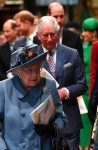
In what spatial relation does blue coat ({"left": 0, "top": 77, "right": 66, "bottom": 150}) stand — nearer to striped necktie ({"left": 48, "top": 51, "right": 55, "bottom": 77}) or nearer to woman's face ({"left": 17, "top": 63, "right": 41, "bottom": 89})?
woman's face ({"left": 17, "top": 63, "right": 41, "bottom": 89})

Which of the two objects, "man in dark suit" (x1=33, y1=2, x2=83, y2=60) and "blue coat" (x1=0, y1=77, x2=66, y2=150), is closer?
"blue coat" (x1=0, y1=77, x2=66, y2=150)

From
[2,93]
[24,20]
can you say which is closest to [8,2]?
[24,20]

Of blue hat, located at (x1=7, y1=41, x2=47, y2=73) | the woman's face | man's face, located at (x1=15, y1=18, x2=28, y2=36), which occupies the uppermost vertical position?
blue hat, located at (x1=7, y1=41, x2=47, y2=73)

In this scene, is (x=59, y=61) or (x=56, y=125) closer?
(x=56, y=125)

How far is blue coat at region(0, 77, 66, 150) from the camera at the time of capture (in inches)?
219

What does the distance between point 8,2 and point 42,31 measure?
13558mm

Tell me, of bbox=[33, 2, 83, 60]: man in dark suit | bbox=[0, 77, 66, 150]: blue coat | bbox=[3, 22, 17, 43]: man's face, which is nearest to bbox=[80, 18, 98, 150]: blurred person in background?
bbox=[33, 2, 83, 60]: man in dark suit

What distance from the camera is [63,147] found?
5727 millimetres

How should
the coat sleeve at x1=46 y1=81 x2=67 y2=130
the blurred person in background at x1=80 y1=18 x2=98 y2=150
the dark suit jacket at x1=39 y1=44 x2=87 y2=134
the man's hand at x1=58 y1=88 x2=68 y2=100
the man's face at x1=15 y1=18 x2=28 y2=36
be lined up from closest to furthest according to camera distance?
the coat sleeve at x1=46 y1=81 x2=67 y2=130 < the man's hand at x1=58 y1=88 x2=68 y2=100 < the dark suit jacket at x1=39 y1=44 x2=87 y2=134 < the blurred person in background at x1=80 y1=18 x2=98 y2=150 < the man's face at x1=15 y1=18 x2=28 y2=36

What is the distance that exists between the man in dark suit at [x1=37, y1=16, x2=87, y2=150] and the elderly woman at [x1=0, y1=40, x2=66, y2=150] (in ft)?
4.30

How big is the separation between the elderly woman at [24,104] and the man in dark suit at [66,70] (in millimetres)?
1311

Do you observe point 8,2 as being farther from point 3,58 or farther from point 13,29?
point 3,58

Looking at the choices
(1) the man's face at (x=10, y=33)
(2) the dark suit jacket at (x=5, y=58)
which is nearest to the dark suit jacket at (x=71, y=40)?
(2) the dark suit jacket at (x=5, y=58)

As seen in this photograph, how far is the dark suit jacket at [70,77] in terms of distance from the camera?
709 cm
